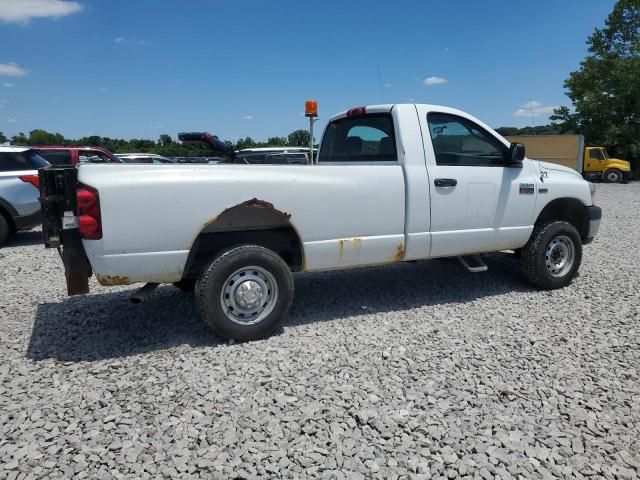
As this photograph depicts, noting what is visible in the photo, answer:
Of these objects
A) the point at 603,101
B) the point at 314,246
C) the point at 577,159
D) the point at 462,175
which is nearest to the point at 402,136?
the point at 462,175

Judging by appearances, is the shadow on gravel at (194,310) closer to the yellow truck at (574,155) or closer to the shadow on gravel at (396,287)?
the shadow on gravel at (396,287)

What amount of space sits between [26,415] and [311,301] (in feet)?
9.07

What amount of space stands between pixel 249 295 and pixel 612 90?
33389 mm

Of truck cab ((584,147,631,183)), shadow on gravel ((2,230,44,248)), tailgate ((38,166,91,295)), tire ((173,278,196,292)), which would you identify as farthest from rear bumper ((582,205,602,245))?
truck cab ((584,147,631,183))

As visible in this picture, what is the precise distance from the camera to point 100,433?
8.49ft

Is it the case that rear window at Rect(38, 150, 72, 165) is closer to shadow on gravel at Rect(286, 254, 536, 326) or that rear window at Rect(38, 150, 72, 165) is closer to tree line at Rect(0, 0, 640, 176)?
shadow on gravel at Rect(286, 254, 536, 326)

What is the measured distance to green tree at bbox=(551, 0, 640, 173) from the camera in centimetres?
2805

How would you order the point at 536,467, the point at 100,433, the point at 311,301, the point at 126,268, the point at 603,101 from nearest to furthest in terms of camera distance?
the point at 536,467
the point at 100,433
the point at 126,268
the point at 311,301
the point at 603,101

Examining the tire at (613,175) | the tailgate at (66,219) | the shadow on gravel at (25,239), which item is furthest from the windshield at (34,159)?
the tire at (613,175)

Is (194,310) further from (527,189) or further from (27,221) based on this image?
(27,221)

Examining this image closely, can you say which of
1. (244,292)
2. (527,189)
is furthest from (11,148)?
(527,189)

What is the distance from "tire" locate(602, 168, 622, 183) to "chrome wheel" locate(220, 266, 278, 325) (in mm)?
27536

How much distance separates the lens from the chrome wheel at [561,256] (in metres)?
5.21

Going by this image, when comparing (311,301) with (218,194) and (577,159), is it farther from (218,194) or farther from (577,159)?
(577,159)
